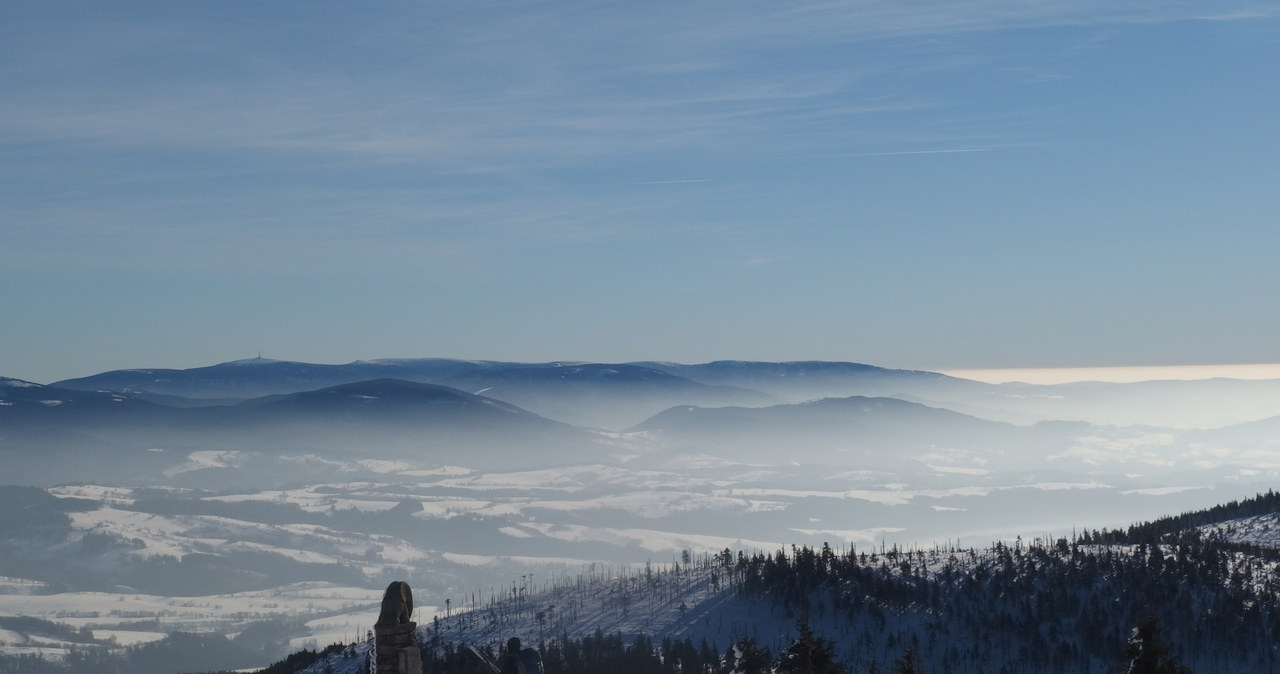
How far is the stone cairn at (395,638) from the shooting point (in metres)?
39.3

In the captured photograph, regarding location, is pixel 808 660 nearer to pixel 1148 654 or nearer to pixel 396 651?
pixel 1148 654

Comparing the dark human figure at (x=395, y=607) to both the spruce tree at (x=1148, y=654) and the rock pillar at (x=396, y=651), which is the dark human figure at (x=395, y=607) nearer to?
the rock pillar at (x=396, y=651)

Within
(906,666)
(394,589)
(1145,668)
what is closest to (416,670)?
(394,589)

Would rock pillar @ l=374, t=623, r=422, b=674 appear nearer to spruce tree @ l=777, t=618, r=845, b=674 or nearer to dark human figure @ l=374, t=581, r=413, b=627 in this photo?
dark human figure @ l=374, t=581, r=413, b=627

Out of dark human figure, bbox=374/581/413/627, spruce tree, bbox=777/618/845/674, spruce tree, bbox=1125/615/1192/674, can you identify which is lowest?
spruce tree, bbox=777/618/845/674

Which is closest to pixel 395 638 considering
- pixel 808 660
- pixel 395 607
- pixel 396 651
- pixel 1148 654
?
pixel 396 651

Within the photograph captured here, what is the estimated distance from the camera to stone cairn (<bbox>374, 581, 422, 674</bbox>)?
3934 cm

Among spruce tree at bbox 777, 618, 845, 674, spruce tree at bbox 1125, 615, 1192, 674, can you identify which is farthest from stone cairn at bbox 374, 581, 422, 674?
spruce tree at bbox 777, 618, 845, 674

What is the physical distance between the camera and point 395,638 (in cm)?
4016

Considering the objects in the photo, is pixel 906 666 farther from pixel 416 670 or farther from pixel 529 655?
pixel 416 670

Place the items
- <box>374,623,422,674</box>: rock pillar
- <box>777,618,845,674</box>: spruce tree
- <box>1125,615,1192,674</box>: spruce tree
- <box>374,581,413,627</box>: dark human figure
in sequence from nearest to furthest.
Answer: <box>374,623,422,674</box>: rock pillar → <box>374,581,413,627</box>: dark human figure → <box>1125,615,1192,674</box>: spruce tree → <box>777,618,845,674</box>: spruce tree

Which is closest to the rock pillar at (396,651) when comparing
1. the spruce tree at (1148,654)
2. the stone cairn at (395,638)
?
the stone cairn at (395,638)

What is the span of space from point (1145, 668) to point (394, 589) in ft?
94.3

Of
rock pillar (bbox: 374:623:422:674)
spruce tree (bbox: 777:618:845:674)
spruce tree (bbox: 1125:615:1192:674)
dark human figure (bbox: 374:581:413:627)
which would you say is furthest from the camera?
spruce tree (bbox: 777:618:845:674)
